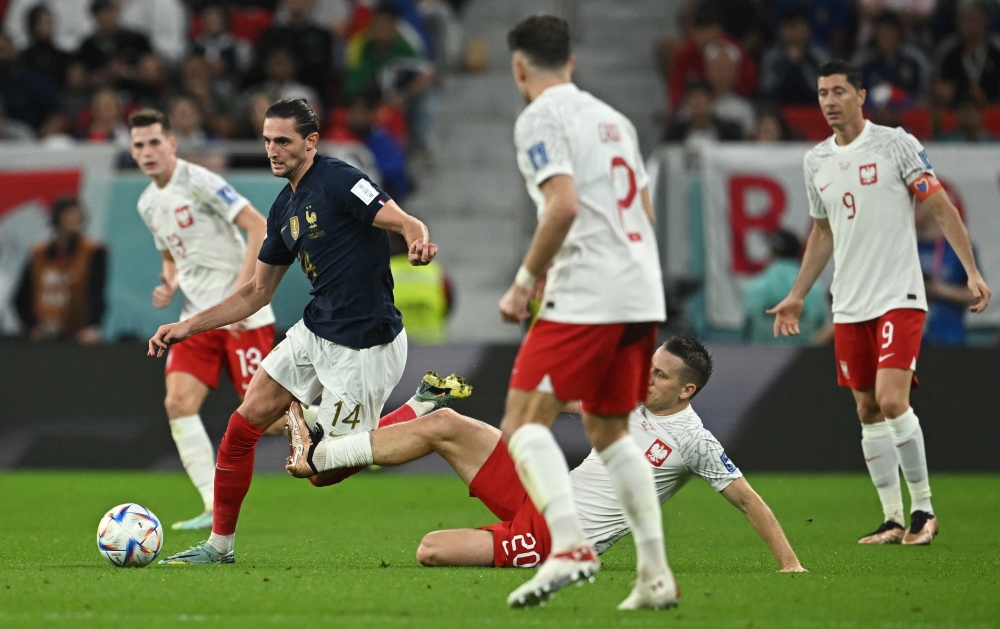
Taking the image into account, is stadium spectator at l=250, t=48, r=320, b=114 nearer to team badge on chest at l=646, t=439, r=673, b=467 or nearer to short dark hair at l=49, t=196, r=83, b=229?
short dark hair at l=49, t=196, r=83, b=229

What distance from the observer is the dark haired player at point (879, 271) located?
26.0ft

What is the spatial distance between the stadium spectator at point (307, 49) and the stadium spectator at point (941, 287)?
297 inches

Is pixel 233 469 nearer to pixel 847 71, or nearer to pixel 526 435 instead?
pixel 526 435

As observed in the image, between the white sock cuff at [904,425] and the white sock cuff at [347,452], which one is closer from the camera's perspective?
the white sock cuff at [347,452]

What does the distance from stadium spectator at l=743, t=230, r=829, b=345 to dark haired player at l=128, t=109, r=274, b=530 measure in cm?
533

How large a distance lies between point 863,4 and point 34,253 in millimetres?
10445

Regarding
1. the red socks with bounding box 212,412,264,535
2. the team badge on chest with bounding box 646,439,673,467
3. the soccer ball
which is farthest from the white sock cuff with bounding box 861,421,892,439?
the soccer ball

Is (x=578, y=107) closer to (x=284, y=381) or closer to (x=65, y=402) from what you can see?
(x=284, y=381)

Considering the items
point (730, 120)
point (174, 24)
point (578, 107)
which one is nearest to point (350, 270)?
point (578, 107)

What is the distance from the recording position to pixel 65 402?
43.0 feet

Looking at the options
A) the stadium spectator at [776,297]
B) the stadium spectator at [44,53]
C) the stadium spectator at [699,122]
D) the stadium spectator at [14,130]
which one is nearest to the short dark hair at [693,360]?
the stadium spectator at [776,297]

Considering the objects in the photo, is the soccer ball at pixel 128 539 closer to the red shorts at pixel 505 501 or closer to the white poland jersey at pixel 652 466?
the red shorts at pixel 505 501

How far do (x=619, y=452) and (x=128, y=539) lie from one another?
266cm

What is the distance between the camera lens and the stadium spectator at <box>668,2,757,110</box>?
16.4 metres
